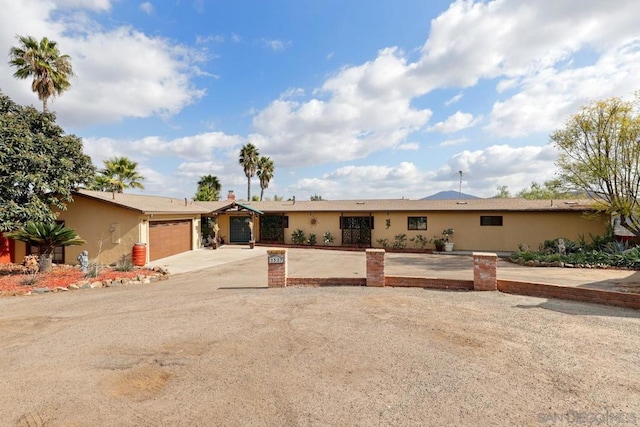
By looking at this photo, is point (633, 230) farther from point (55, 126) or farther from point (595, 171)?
point (55, 126)

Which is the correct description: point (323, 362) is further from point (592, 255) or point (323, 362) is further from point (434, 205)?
point (434, 205)

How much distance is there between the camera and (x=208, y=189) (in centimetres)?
3638

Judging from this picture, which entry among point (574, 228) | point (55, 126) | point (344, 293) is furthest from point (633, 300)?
point (55, 126)

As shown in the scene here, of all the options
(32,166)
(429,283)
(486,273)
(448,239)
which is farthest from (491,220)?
(32,166)

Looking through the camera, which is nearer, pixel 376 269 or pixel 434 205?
pixel 376 269

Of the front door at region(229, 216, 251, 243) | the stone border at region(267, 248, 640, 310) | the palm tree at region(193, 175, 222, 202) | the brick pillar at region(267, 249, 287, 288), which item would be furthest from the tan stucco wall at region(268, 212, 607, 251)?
the palm tree at region(193, 175, 222, 202)

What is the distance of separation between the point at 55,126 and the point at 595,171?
90.4ft

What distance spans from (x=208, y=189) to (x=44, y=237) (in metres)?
24.8

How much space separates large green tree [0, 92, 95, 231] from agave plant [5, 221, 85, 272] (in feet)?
4.34

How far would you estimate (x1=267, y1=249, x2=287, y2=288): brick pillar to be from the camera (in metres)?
9.66

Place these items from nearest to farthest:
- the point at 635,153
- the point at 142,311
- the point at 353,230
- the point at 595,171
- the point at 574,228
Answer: the point at 142,311 < the point at 635,153 < the point at 595,171 < the point at 574,228 < the point at 353,230

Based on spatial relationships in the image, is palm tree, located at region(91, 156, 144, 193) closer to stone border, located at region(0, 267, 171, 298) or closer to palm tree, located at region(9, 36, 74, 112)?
palm tree, located at region(9, 36, 74, 112)

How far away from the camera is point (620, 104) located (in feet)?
50.8

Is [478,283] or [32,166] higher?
[32,166]
